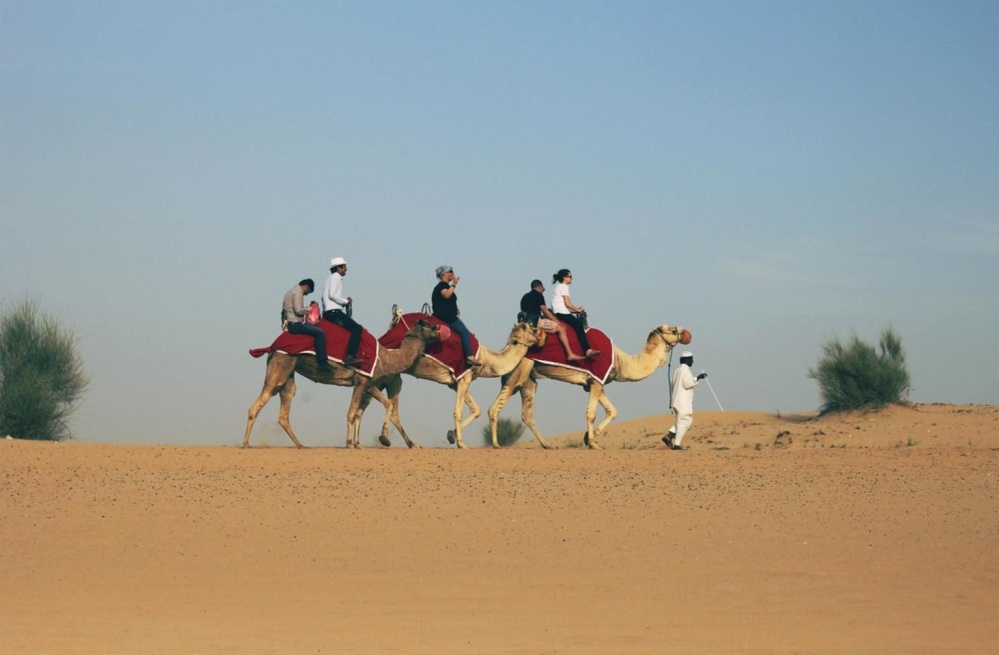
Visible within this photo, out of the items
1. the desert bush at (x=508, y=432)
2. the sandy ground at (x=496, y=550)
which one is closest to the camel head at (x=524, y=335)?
the sandy ground at (x=496, y=550)

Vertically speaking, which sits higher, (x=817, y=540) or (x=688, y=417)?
(x=688, y=417)

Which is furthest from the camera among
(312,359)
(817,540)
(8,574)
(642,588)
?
(312,359)

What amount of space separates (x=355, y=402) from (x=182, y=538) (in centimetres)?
662

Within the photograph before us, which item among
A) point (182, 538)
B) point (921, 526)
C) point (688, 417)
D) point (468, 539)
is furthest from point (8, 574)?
point (688, 417)

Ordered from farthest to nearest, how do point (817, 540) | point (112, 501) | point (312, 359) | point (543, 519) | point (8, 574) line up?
point (312, 359), point (112, 501), point (543, 519), point (817, 540), point (8, 574)

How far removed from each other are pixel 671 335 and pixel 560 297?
2.42 meters

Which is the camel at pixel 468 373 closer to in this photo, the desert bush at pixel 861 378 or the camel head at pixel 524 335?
the camel head at pixel 524 335

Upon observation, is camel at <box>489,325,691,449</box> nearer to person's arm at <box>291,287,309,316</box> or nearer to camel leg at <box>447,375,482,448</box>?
camel leg at <box>447,375,482,448</box>

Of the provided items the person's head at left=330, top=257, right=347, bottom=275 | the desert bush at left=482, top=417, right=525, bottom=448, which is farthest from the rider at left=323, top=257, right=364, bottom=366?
the desert bush at left=482, top=417, right=525, bottom=448

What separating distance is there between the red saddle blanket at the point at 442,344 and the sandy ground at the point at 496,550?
1.63 meters

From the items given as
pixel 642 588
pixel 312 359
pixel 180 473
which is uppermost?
pixel 312 359

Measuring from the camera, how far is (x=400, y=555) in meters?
13.9

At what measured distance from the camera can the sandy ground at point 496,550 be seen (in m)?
10.8

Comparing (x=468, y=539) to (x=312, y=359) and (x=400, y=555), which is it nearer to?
(x=400, y=555)
